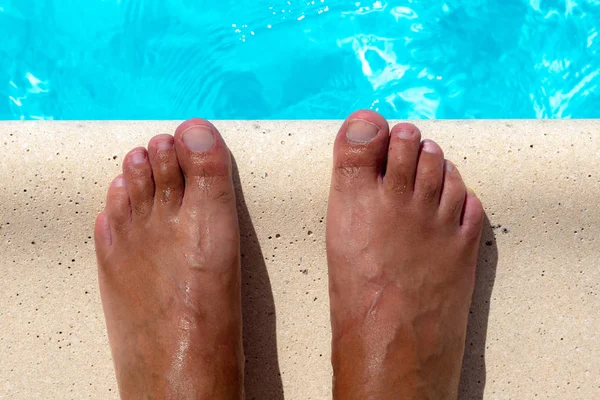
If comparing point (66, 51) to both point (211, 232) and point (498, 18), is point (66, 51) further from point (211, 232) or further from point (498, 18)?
point (498, 18)

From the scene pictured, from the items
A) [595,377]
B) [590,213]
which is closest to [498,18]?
[590,213]

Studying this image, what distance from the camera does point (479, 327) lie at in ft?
5.14

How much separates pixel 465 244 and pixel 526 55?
3.88 ft

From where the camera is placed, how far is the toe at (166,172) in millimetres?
1450

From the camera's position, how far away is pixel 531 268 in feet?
5.05

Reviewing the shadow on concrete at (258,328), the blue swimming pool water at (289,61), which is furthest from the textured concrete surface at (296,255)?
the blue swimming pool water at (289,61)

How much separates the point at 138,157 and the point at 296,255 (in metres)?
0.51

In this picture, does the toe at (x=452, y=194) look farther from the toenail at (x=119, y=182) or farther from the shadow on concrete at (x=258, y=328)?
the toenail at (x=119, y=182)

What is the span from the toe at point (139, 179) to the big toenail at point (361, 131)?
0.55 m

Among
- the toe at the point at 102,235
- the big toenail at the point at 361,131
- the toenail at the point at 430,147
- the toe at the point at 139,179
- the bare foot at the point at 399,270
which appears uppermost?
the toe at the point at 139,179

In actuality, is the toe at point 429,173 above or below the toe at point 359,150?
below

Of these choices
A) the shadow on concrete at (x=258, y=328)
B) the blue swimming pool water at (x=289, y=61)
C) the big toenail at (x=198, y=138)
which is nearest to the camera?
the big toenail at (x=198, y=138)

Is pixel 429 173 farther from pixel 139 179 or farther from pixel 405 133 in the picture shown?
pixel 139 179

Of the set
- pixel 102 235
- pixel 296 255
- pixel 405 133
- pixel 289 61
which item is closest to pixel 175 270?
pixel 102 235
